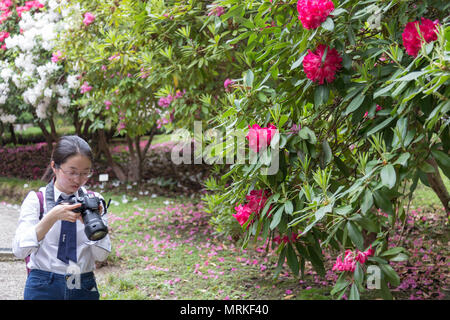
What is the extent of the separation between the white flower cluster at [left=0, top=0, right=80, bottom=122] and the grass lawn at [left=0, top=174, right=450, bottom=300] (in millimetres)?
1809

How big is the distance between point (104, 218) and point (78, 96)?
17.5 feet

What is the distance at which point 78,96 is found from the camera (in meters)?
6.97

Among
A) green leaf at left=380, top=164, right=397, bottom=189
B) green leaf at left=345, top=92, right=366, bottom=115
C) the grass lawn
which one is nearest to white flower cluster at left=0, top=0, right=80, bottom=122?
the grass lawn

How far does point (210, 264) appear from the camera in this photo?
4570 millimetres

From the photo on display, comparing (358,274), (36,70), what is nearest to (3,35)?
(36,70)

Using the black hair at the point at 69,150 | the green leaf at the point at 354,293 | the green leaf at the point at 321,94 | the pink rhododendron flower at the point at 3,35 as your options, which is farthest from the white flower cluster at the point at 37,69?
the green leaf at the point at 354,293

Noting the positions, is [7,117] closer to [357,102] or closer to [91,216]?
[91,216]

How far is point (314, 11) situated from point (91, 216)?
1.09 metres

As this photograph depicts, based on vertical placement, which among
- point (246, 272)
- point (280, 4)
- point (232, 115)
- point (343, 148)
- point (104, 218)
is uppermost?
point (280, 4)

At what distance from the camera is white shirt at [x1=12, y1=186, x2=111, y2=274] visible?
1.85m

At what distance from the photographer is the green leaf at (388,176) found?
1.54 meters

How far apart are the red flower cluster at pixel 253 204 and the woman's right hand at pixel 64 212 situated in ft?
2.14
